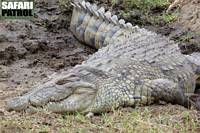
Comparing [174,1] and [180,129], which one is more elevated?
[174,1]

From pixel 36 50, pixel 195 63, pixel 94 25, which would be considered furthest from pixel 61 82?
pixel 94 25

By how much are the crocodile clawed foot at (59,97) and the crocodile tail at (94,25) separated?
242 cm

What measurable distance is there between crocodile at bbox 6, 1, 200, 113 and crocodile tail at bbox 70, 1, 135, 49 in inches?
29.6

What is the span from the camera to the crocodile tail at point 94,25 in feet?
26.6

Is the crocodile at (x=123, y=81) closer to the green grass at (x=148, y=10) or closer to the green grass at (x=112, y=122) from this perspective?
the green grass at (x=112, y=122)

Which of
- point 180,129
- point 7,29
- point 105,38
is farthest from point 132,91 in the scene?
point 7,29

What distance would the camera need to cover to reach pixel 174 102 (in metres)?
5.87

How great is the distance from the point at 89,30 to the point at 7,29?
1243 millimetres

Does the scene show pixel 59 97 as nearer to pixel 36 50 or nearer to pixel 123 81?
pixel 123 81

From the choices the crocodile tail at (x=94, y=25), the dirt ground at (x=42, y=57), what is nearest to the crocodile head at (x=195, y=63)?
the dirt ground at (x=42, y=57)

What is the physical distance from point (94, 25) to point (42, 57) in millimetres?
992

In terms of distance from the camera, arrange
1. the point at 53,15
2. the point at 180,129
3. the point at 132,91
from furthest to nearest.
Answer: the point at 53,15 < the point at 132,91 < the point at 180,129

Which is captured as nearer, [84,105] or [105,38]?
[84,105]

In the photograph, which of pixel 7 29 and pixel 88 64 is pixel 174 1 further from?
pixel 88 64
